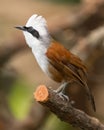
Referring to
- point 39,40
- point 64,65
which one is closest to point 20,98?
point 64,65

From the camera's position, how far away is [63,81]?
2756mm

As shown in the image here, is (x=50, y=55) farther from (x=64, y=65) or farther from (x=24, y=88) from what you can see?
(x=24, y=88)

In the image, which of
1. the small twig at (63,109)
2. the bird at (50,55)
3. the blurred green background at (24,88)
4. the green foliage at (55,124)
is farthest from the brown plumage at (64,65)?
the green foliage at (55,124)

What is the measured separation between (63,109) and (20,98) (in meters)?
2.27

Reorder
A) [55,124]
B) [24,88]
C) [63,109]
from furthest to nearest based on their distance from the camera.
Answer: [24,88], [55,124], [63,109]

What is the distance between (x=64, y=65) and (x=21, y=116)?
2168 millimetres

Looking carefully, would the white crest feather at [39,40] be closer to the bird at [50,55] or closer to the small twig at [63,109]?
the bird at [50,55]

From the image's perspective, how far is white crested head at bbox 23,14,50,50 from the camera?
257 cm

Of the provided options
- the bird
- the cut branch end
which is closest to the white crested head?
the bird

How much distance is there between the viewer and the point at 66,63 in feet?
8.91

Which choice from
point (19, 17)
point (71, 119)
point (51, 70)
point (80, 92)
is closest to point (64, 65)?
point (51, 70)

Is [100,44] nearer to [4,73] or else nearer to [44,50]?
[4,73]

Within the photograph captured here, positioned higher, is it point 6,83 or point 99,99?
point 6,83

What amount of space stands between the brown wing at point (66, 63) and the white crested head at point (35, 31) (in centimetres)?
7
